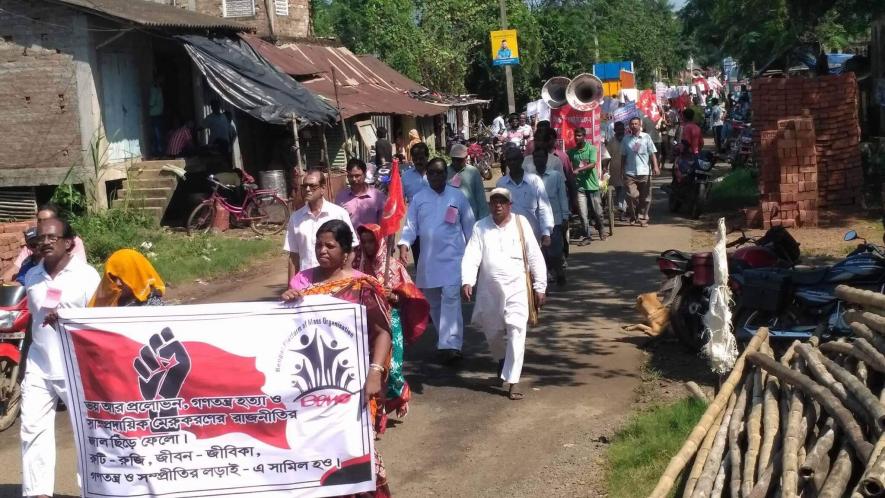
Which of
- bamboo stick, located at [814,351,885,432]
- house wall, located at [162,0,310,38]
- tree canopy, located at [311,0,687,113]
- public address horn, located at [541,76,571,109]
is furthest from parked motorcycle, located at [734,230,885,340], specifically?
tree canopy, located at [311,0,687,113]

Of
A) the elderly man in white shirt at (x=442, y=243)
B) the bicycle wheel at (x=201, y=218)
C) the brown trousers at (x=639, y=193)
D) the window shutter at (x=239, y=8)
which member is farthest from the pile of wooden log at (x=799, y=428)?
the window shutter at (x=239, y=8)

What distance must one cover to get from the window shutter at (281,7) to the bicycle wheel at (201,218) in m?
10.5

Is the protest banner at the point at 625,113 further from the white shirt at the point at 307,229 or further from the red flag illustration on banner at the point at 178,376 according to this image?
the red flag illustration on banner at the point at 178,376

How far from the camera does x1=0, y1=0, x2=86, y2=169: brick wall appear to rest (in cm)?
1789

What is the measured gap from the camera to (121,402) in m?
4.84

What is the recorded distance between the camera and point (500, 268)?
26.2 ft

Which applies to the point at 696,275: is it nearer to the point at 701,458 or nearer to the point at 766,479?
the point at 701,458

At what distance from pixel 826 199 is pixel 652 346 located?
815 centimetres

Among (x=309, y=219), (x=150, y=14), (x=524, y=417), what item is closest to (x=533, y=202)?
(x=309, y=219)

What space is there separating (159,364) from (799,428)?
3019mm

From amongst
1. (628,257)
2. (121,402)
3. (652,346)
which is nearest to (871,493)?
(121,402)

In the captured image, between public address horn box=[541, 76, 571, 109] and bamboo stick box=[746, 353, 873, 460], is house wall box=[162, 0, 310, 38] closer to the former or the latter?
public address horn box=[541, 76, 571, 109]

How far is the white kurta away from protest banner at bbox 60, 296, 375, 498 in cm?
318

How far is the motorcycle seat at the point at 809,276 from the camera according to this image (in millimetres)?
8109
